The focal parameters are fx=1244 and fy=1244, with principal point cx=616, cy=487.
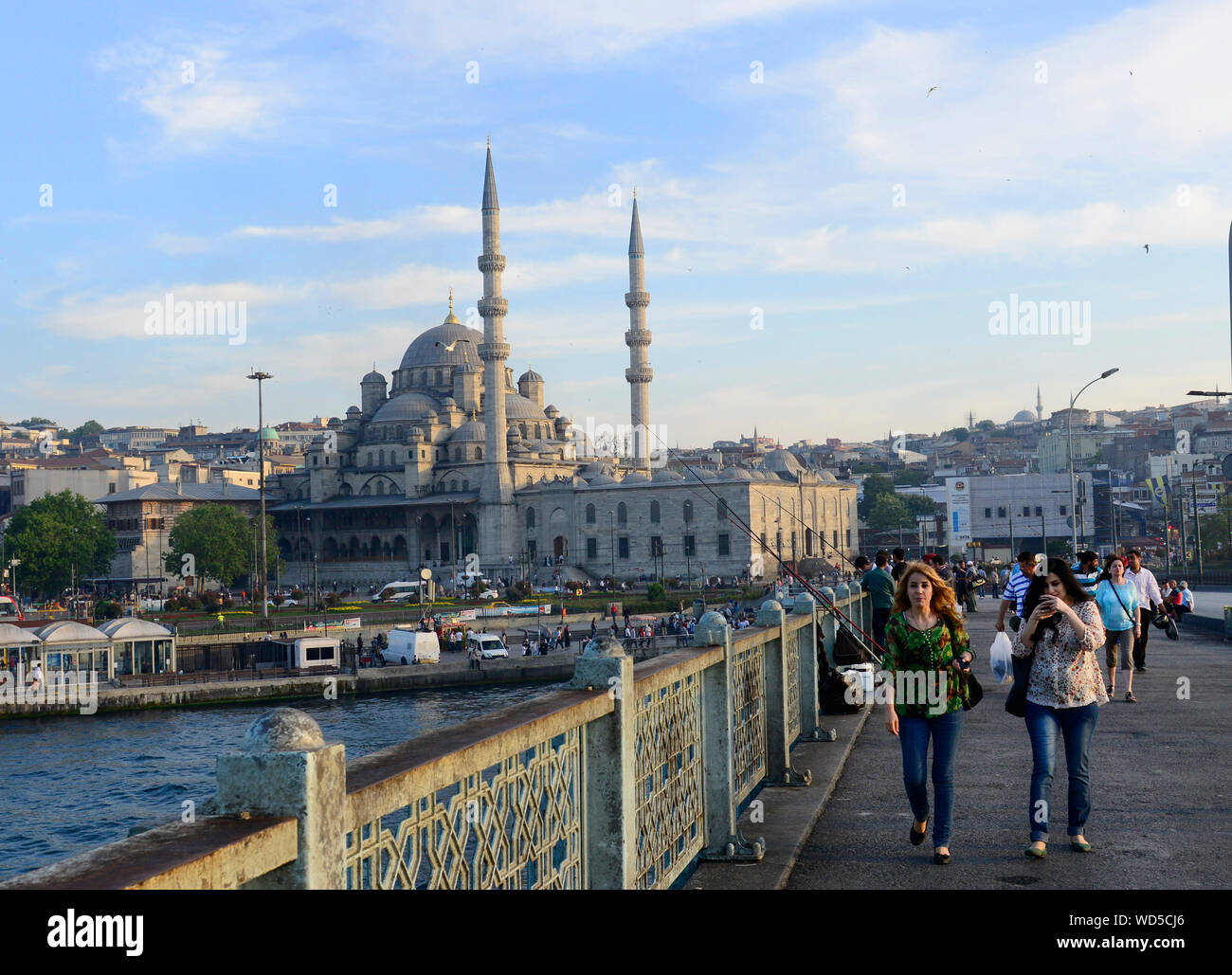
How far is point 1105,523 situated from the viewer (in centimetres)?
8381

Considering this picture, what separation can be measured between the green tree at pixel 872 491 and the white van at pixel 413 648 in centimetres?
7576

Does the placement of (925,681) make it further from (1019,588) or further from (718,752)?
(1019,588)

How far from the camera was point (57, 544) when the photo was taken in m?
61.8

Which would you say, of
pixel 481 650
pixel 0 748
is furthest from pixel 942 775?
pixel 481 650

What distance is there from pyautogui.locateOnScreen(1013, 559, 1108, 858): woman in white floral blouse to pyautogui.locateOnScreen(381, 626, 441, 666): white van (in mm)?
31722

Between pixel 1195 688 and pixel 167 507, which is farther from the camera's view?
pixel 167 507

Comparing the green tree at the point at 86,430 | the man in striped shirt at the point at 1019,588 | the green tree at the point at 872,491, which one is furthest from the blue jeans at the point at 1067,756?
the green tree at the point at 86,430

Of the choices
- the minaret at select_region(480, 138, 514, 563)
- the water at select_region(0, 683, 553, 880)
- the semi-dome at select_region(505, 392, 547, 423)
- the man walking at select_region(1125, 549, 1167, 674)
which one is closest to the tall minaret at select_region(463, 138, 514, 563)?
the minaret at select_region(480, 138, 514, 563)

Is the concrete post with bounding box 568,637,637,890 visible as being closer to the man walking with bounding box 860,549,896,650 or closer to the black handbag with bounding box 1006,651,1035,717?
the black handbag with bounding box 1006,651,1035,717

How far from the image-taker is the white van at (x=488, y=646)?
36406 mm

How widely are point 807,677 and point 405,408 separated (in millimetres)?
77368
